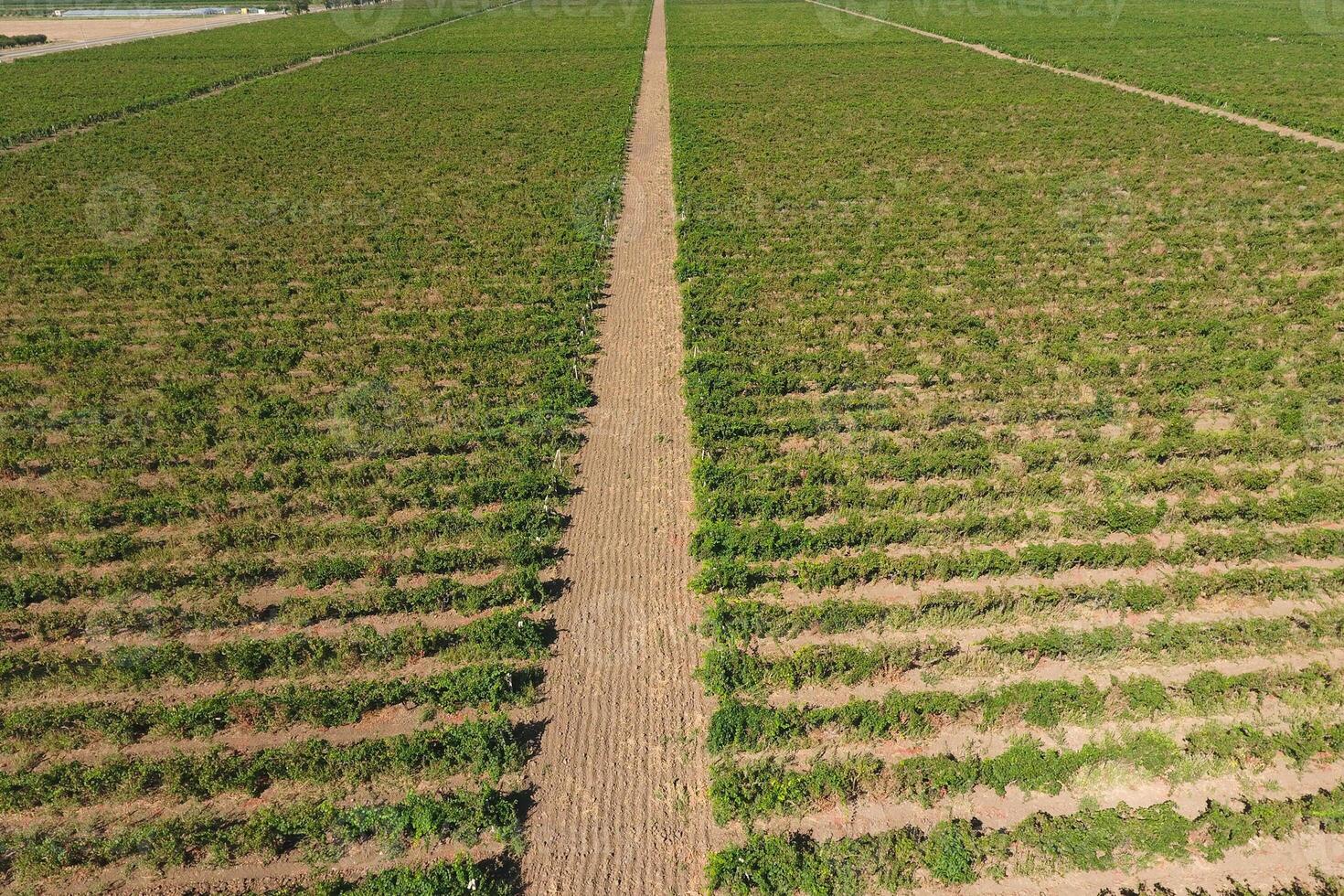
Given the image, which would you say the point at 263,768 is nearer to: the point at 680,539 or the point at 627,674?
the point at 627,674

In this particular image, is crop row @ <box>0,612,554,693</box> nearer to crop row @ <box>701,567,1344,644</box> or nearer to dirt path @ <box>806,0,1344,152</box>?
crop row @ <box>701,567,1344,644</box>

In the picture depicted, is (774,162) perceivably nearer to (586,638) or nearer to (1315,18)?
(586,638)

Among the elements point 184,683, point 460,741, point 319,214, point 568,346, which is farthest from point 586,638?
point 319,214

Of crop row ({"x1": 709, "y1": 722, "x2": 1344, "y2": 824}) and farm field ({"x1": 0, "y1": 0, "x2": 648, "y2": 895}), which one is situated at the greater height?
farm field ({"x1": 0, "y1": 0, "x2": 648, "y2": 895})

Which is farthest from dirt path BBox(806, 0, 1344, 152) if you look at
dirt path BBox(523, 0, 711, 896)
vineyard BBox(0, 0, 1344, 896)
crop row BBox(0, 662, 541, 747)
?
crop row BBox(0, 662, 541, 747)

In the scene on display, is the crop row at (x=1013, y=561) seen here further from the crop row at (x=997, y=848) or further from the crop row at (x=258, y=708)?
the crop row at (x=997, y=848)

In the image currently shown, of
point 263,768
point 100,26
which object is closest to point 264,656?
point 263,768
